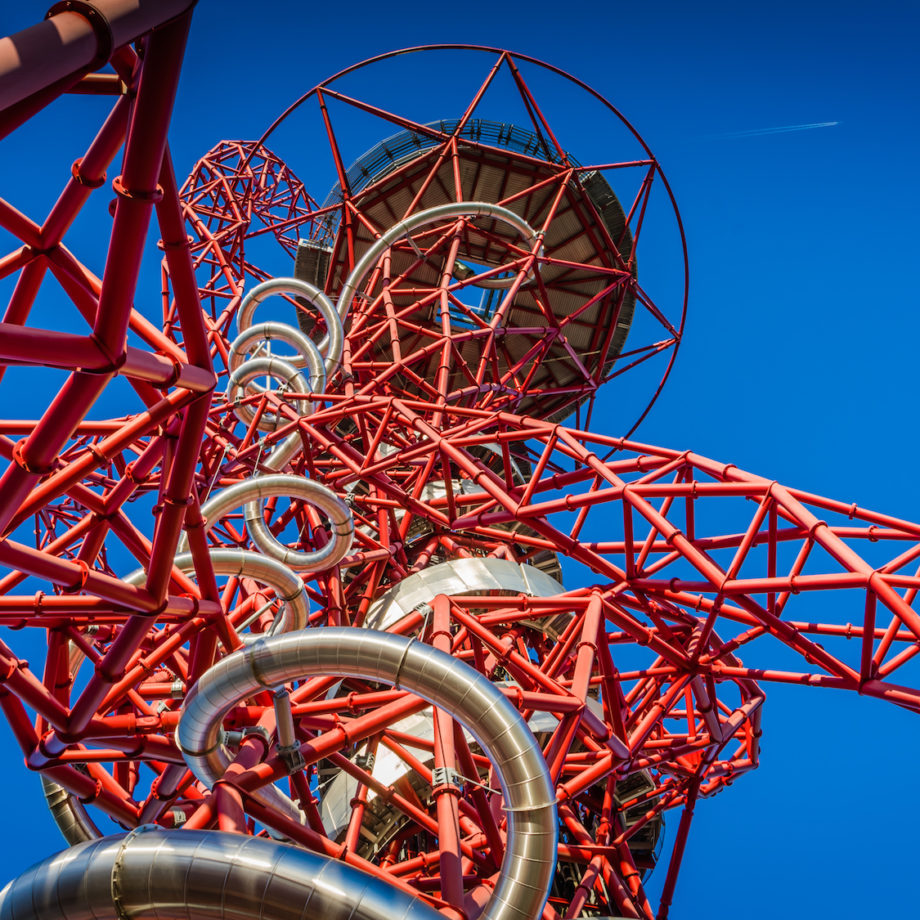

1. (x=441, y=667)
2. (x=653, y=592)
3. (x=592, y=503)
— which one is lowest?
(x=441, y=667)

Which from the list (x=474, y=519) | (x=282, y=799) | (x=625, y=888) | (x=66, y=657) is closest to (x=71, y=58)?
(x=66, y=657)

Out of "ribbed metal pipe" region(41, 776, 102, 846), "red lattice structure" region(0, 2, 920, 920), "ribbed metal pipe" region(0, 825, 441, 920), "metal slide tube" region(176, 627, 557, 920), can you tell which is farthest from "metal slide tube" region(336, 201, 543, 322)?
"ribbed metal pipe" region(0, 825, 441, 920)

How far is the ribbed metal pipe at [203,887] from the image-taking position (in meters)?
6.69

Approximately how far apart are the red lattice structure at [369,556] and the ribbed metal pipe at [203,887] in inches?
54.2

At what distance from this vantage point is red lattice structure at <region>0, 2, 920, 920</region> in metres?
6.82

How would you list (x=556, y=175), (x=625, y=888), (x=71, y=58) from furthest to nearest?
(x=556, y=175), (x=625, y=888), (x=71, y=58)

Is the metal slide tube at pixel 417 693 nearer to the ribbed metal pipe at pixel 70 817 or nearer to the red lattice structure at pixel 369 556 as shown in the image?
the red lattice structure at pixel 369 556

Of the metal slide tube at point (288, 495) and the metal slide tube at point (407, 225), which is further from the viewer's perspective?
the metal slide tube at point (407, 225)

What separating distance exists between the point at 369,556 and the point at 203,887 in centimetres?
1267

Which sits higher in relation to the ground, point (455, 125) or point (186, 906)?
point (455, 125)

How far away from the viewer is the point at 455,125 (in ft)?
83.5

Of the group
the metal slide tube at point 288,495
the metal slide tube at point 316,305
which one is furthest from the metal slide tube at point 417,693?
the metal slide tube at point 316,305

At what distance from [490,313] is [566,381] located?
12.8 feet

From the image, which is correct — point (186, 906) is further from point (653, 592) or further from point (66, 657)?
point (653, 592)
